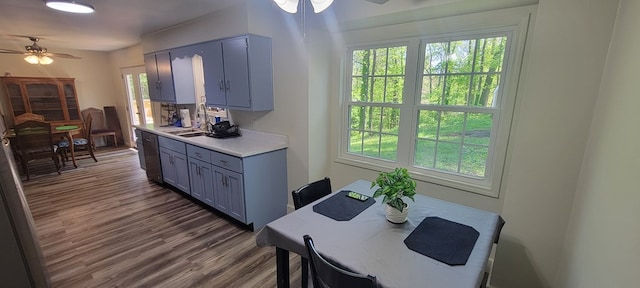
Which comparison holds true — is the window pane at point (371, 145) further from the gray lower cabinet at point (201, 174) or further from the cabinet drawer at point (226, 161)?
the gray lower cabinet at point (201, 174)

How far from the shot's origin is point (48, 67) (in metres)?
5.60

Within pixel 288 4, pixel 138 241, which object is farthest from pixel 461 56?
pixel 138 241

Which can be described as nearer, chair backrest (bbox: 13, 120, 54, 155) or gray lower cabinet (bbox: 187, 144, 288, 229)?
gray lower cabinet (bbox: 187, 144, 288, 229)

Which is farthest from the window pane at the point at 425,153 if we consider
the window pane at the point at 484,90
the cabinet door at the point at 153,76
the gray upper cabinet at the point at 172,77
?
the cabinet door at the point at 153,76

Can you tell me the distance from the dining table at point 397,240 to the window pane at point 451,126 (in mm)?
680

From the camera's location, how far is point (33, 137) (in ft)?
13.6

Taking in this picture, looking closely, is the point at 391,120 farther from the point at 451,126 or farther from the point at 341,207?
the point at 341,207

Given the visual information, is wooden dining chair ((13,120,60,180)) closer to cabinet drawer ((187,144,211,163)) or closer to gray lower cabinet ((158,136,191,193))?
gray lower cabinet ((158,136,191,193))

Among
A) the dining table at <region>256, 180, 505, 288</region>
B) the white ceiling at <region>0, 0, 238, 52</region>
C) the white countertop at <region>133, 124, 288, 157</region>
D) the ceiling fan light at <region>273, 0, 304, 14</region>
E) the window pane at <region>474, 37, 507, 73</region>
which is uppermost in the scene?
the white ceiling at <region>0, 0, 238, 52</region>

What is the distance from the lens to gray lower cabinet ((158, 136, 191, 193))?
3.36 m

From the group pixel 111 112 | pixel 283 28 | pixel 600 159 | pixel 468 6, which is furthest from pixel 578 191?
pixel 111 112

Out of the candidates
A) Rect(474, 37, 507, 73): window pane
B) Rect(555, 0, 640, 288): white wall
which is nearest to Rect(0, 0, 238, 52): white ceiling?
Rect(474, 37, 507, 73): window pane

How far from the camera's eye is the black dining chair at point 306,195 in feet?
5.68

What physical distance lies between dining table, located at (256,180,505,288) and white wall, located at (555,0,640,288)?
0.38 meters
